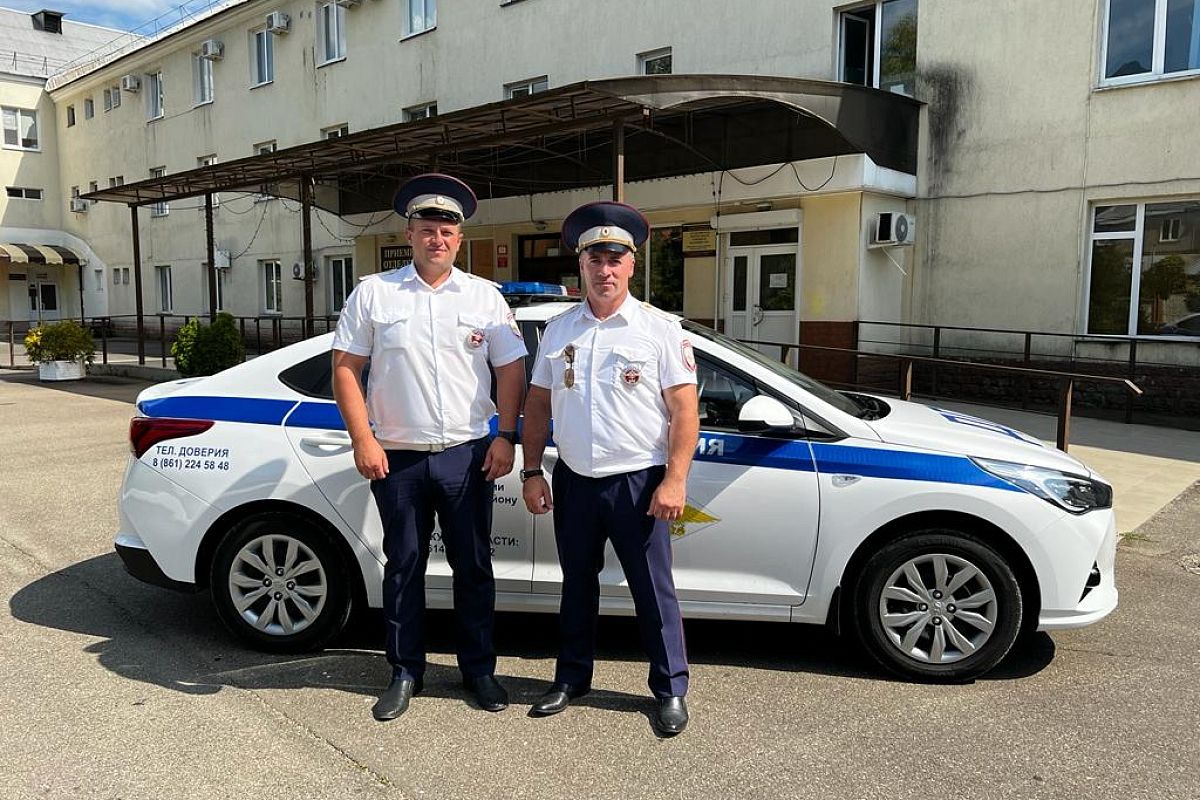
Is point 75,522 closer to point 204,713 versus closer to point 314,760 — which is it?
point 204,713

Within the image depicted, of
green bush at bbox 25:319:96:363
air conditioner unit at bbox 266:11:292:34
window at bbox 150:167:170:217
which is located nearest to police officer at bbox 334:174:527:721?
green bush at bbox 25:319:96:363

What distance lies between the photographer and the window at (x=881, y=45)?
44.3ft

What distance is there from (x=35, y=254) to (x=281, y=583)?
35.9m

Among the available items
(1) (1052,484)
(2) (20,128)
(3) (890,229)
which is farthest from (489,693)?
(2) (20,128)

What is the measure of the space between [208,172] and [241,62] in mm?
10915

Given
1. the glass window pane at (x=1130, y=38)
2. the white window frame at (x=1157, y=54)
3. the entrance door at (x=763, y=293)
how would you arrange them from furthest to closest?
the entrance door at (x=763, y=293), the glass window pane at (x=1130, y=38), the white window frame at (x=1157, y=54)

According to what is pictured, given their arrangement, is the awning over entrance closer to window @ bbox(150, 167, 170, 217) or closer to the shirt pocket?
window @ bbox(150, 167, 170, 217)

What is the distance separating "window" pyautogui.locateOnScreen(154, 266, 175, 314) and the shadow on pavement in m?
27.1

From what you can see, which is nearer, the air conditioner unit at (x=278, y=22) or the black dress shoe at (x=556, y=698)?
the black dress shoe at (x=556, y=698)

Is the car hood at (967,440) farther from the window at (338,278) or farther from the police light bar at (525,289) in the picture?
the window at (338,278)

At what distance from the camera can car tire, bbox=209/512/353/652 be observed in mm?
4109

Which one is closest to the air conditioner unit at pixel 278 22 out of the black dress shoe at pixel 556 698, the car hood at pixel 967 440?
the car hood at pixel 967 440

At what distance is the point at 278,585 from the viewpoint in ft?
13.6

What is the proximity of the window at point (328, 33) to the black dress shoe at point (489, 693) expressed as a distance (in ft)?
71.5
